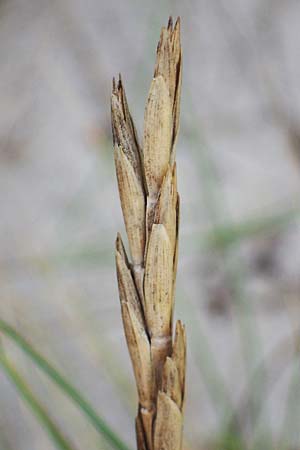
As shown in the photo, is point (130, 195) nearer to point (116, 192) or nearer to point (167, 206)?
point (167, 206)

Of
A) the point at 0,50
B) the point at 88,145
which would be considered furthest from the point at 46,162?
the point at 0,50

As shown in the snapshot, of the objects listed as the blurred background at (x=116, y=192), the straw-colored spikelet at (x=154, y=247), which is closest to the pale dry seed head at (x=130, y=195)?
the straw-colored spikelet at (x=154, y=247)

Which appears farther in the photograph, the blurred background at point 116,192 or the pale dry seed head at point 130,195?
the blurred background at point 116,192

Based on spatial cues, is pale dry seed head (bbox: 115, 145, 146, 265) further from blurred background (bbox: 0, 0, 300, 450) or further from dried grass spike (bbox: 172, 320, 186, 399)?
blurred background (bbox: 0, 0, 300, 450)

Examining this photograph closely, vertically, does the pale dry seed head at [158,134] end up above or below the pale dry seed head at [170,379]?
above

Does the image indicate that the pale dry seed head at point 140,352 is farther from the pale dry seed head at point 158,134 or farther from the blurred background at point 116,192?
the blurred background at point 116,192

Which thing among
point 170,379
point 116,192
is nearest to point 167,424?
point 170,379
